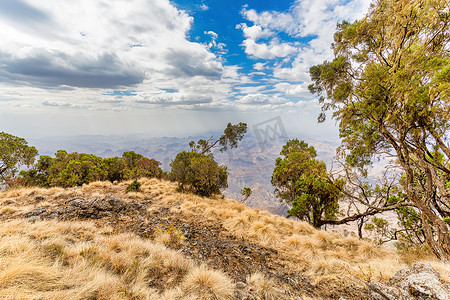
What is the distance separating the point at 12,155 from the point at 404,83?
1124 inches

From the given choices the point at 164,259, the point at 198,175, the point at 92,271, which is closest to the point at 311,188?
the point at 198,175

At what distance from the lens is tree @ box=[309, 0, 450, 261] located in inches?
198

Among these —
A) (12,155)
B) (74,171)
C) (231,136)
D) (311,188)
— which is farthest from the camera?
(231,136)

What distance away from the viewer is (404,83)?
16.5ft

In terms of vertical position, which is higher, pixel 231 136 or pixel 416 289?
pixel 231 136

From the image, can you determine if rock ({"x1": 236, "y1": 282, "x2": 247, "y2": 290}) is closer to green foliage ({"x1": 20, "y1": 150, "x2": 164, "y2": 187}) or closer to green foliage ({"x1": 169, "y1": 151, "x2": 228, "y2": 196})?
green foliage ({"x1": 169, "y1": 151, "x2": 228, "y2": 196})

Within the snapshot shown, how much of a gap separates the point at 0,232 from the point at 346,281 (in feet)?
29.1

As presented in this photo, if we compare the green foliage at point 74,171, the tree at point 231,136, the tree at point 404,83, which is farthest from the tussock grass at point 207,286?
the tree at point 231,136

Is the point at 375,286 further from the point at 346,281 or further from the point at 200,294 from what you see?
the point at 200,294

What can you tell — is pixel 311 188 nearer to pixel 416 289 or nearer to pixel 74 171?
pixel 416 289

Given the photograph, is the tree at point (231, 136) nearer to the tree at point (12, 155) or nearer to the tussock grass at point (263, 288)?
the tree at point (12, 155)

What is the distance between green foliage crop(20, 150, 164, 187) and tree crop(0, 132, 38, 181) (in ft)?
4.77

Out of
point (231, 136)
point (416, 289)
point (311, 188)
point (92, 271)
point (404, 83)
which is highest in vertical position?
point (404, 83)

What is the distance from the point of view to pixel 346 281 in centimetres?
422
